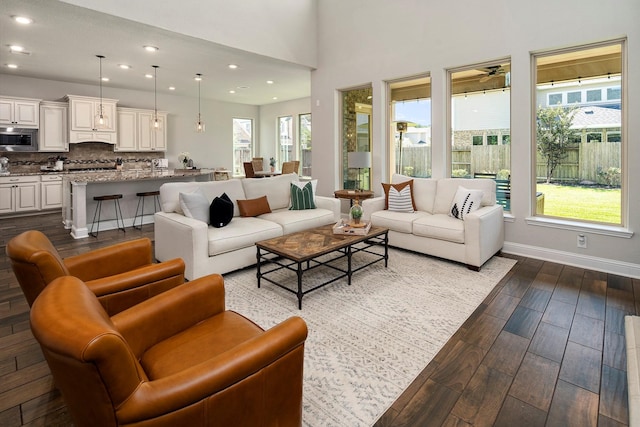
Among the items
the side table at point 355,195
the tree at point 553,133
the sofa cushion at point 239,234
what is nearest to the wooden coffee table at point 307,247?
the sofa cushion at point 239,234

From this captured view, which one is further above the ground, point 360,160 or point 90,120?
point 90,120

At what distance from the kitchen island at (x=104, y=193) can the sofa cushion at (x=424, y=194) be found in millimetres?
4016

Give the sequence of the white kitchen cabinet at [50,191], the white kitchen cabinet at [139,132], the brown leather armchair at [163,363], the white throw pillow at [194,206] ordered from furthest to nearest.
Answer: the white kitchen cabinet at [139,132] → the white kitchen cabinet at [50,191] → the white throw pillow at [194,206] → the brown leather armchair at [163,363]

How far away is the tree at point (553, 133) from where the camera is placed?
412 centimetres

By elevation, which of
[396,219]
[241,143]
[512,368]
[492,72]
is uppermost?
[241,143]

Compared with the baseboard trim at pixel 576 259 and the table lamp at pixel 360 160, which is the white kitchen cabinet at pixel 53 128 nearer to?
the table lamp at pixel 360 160

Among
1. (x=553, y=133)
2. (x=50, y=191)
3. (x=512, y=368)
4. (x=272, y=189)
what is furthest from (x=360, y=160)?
(x=50, y=191)

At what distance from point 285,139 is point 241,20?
19.2 feet

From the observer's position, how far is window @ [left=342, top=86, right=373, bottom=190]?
612cm

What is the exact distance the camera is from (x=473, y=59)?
4590 millimetres

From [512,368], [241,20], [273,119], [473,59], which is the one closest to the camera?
[512,368]

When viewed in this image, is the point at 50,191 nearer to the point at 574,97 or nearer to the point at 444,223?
the point at 444,223

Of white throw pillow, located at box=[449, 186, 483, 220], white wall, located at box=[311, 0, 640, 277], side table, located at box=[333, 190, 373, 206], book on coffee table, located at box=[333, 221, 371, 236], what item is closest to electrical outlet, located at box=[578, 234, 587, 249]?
white wall, located at box=[311, 0, 640, 277]

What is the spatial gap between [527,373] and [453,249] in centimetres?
198
